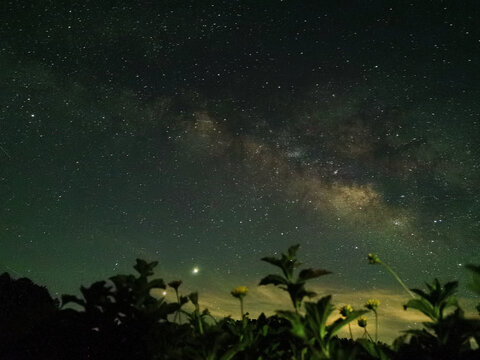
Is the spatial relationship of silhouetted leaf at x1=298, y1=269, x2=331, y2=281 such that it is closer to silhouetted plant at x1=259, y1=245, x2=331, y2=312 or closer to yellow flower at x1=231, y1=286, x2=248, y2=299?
silhouetted plant at x1=259, y1=245, x2=331, y2=312

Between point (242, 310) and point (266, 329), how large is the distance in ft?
1.47

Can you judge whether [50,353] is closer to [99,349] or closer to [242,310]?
[99,349]

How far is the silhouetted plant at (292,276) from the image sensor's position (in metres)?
2.95

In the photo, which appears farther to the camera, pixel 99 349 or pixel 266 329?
pixel 266 329

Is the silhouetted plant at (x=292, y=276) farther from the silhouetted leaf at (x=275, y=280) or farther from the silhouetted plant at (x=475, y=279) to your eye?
the silhouetted plant at (x=475, y=279)

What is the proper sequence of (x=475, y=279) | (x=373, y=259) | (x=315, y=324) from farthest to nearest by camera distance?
(x=373, y=259) < (x=315, y=324) < (x=475, y=279)

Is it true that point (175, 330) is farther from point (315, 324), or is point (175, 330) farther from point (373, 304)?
point (373, 304)

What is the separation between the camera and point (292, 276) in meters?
3.17

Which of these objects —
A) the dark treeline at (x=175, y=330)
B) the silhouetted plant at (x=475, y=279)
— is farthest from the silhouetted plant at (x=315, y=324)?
the silhouetted plant at (x=475, y=279)

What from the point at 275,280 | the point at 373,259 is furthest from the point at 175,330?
the point at 373,259

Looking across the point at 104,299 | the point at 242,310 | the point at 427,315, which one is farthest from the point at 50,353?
the point at 427,315

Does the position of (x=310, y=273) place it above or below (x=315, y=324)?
above

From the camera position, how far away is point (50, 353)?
129 inches

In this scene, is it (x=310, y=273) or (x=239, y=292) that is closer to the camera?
(x=310, y=273)
